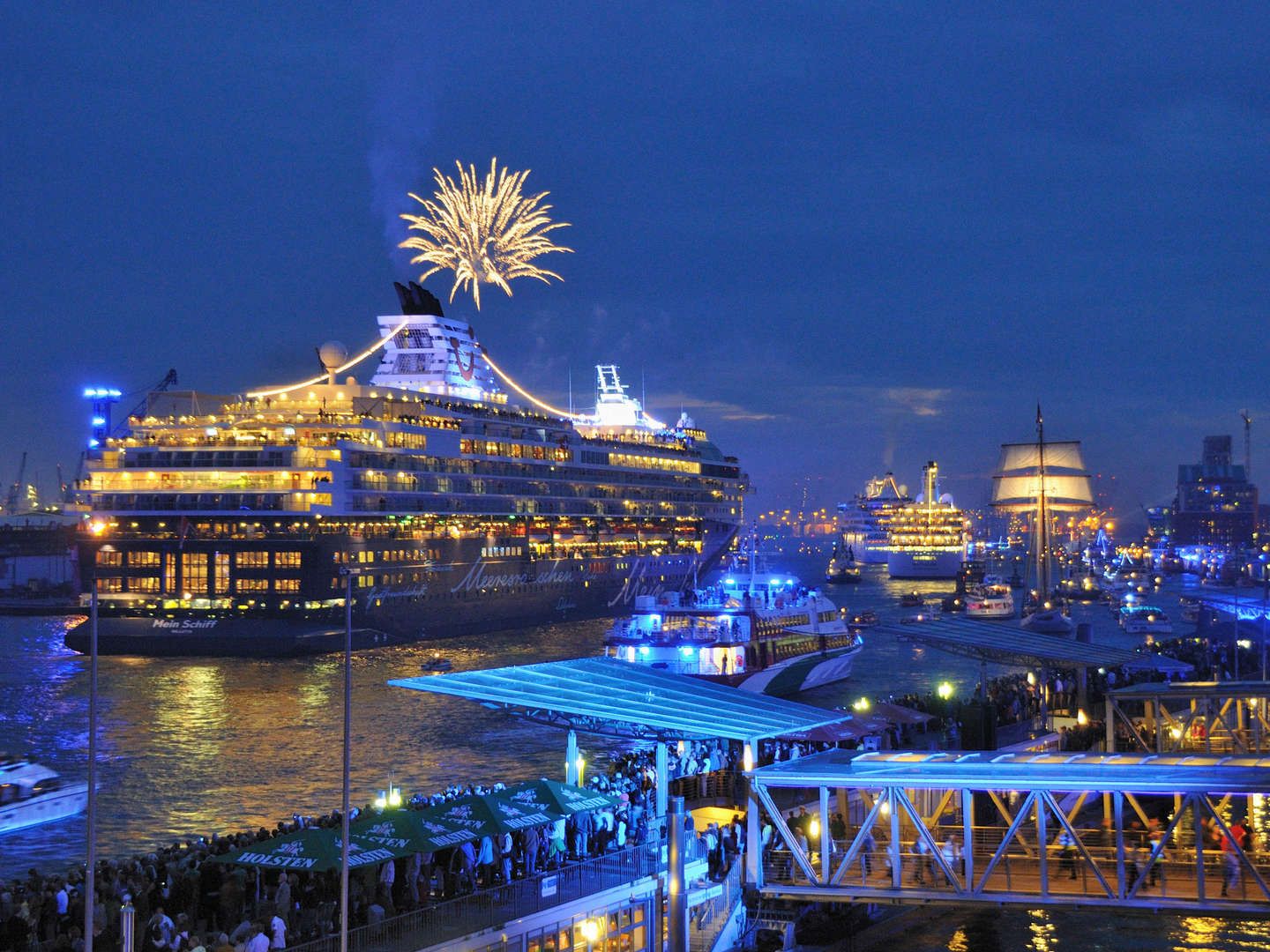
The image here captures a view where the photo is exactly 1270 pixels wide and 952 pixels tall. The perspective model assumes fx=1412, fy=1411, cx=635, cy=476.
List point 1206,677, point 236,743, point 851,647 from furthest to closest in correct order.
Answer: point 851,647
point 1206,677
point 236,743

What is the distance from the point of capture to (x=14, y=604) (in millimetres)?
110250

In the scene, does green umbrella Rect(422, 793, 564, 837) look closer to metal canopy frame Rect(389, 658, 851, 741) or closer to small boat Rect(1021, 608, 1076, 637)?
metal canopy frame Rect(389, 658, 851, 741)

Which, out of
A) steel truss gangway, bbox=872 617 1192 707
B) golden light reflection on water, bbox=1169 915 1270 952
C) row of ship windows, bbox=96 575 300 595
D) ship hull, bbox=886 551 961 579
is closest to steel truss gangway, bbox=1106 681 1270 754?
steel truss gangway, bbox=872 617 1192 707

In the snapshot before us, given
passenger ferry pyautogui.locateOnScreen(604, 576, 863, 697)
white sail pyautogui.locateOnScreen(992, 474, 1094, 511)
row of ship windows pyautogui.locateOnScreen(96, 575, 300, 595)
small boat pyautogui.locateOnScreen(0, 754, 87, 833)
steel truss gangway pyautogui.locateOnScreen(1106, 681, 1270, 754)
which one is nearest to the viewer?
small boat pyautogui.locateOnScreen(0, 754, 87, 833)

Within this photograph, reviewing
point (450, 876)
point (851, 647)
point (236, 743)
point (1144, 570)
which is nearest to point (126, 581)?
point (236, 743)

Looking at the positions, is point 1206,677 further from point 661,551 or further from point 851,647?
point 661,551

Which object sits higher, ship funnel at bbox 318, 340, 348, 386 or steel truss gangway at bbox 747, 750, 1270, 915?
ship funnel at bbox 318, 340, 348, 386

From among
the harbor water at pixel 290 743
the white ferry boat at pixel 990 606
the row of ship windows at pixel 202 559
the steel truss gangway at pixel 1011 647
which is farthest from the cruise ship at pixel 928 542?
the steel truss gangway at pixel 1011 647

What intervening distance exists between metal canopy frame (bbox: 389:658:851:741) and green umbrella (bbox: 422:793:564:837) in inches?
70.4

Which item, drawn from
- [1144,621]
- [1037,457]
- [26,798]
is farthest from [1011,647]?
[1037,457]

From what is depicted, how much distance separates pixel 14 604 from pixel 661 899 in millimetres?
103576

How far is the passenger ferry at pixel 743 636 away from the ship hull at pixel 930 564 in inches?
→ 4691

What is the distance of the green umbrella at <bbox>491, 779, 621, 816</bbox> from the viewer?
19.7 m

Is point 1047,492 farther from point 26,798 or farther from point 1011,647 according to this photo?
point 26,798
